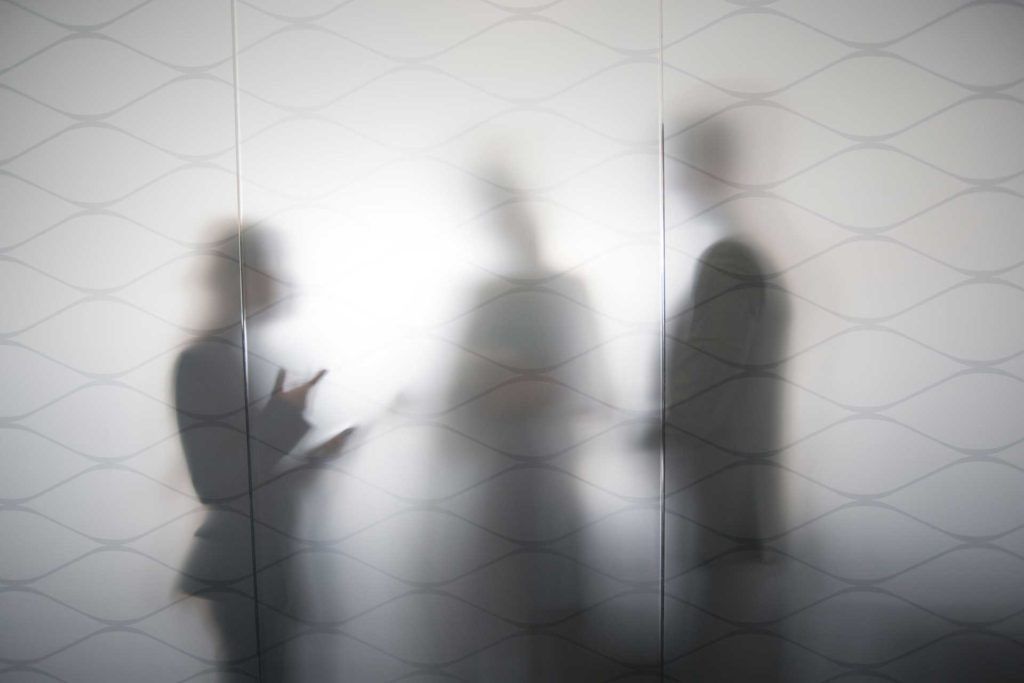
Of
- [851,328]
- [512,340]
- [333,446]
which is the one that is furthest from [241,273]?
[851,328]

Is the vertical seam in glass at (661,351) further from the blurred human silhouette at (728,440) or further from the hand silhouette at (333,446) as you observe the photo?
the hand silhouette at (333,446)

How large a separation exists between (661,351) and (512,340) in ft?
1.00

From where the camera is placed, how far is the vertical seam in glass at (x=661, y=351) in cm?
151

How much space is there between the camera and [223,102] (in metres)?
1.54

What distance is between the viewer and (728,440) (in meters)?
1.54

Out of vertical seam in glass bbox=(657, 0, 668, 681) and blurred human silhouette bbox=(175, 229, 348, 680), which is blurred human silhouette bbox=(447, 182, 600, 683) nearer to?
vertical seam in glass bbox=(657, 0, 668, 681)

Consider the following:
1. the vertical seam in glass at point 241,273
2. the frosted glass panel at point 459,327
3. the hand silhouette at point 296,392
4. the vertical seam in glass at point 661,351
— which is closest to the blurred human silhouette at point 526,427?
the frosted glass panel at point 459,327

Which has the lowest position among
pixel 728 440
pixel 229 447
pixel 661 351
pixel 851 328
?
pixel 229 447

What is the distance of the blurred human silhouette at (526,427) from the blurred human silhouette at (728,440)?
0.69 feet

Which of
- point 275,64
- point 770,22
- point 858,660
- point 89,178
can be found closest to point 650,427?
point 858,660

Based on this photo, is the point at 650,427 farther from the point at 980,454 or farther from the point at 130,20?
the point at 130,20

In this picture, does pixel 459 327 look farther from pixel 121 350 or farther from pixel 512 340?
pixel 121 350

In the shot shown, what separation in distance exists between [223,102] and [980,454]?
1.70m

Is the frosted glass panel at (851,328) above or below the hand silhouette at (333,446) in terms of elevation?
above
